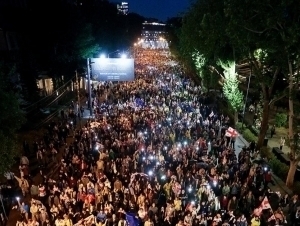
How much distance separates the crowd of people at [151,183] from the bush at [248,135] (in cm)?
327

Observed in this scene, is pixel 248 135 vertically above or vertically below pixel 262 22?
below

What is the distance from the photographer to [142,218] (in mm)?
11695

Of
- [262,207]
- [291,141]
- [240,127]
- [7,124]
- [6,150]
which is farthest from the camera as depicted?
[240,127]

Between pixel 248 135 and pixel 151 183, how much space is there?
40.3 ft

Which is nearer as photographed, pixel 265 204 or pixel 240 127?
pixel 265 204

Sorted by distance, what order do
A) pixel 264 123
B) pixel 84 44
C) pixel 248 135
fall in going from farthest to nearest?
pixel 84 44 < pixel 248 135 < pixel 264 123

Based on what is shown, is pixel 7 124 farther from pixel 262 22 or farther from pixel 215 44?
pixel 215 44

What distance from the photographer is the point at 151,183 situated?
45.2 feet

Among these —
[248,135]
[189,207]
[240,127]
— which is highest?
[189,207]

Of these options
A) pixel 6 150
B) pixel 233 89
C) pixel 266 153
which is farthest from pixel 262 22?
pixel 6 150

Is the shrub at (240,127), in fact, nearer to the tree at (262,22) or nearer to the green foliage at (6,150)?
the tree at (262,22)

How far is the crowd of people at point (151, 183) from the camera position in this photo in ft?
38.3

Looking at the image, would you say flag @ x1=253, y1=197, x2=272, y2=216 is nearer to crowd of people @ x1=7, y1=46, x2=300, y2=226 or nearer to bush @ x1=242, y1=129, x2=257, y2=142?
crowd of people @ x1=7, y1=46, x2=300, y2=226

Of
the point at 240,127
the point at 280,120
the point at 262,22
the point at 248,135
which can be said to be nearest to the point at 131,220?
the point at 262,22
